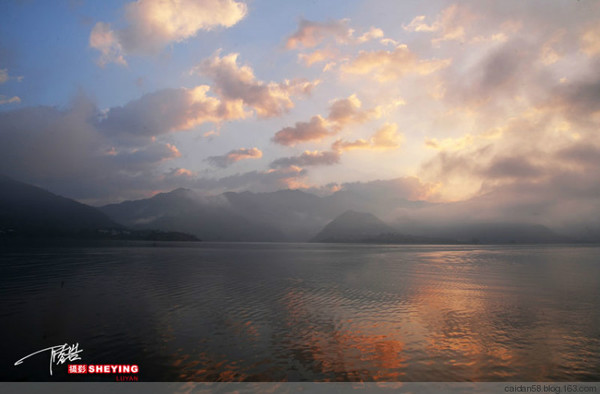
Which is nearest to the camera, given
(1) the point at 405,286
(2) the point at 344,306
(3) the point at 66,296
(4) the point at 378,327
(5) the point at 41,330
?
(5) the point at 41,330

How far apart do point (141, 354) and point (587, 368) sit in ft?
93.8

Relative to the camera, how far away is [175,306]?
33.0m

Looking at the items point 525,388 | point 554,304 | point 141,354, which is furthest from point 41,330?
point 554,304

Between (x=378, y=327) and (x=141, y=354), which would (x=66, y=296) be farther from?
(x=378, y=327)
